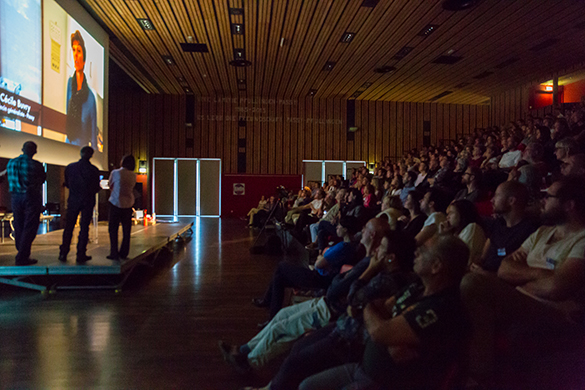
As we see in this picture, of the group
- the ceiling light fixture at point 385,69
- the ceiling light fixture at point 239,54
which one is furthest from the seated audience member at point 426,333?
the ceiling light fixture at point 385,69

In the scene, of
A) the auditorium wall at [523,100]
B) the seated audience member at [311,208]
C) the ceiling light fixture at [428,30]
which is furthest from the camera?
the auditorium wall at [523,100]

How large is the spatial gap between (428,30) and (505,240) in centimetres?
743

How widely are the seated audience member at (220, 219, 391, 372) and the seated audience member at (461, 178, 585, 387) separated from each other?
809 millimetres

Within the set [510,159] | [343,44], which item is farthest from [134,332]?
[343,44]

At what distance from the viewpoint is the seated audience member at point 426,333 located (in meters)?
1.45

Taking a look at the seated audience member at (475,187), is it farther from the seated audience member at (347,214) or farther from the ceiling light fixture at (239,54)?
the ceiling light fixture at (239,54)

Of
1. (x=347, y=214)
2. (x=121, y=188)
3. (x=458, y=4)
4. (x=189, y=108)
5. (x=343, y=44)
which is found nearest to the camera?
(x=121, y=188)

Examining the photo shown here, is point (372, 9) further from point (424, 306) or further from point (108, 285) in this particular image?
point (424, 306)

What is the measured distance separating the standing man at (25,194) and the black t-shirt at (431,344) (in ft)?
14.5

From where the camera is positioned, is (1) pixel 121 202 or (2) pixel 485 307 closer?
(2) pixel 485 307

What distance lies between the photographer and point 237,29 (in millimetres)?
8773

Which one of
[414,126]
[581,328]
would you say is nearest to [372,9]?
[581,328]

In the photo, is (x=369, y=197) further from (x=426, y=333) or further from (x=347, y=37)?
(x=426, y=333)

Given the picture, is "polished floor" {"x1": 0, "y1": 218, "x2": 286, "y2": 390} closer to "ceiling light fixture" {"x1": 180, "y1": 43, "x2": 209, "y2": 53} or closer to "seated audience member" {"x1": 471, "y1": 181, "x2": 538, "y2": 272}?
"seated audience member" {"x1": 471, "y1": 181, "x2": 538, "y2": 272}
